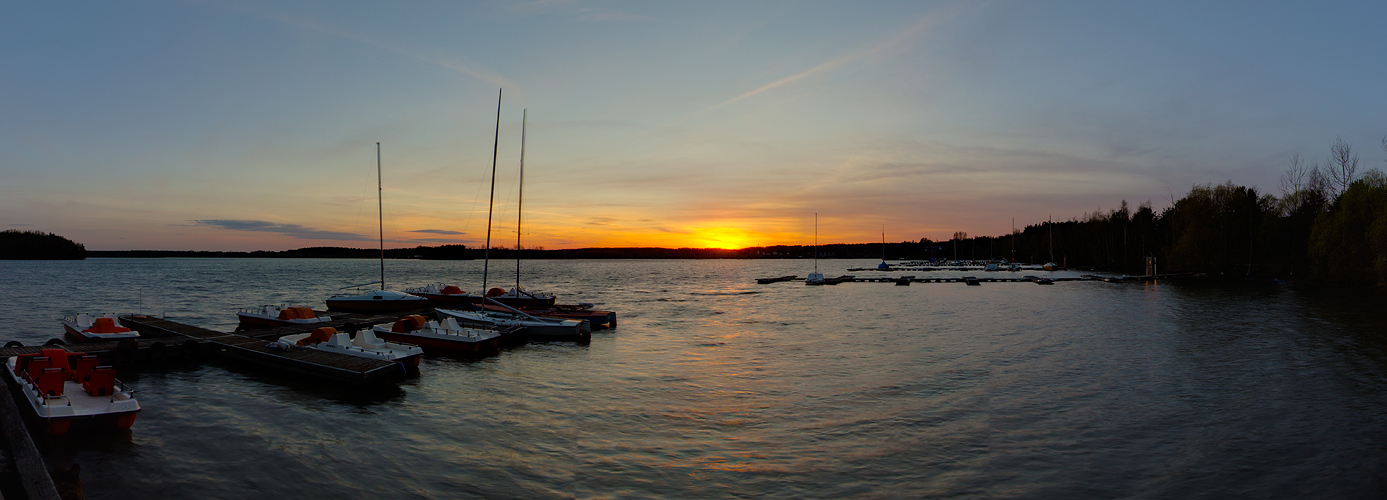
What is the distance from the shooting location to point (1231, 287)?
85562mm

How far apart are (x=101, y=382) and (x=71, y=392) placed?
1235 mm

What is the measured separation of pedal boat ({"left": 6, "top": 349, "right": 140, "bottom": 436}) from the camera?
55.3ft

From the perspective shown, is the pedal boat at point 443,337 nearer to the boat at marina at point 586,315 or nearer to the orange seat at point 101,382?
the boat at marina at point 586,315

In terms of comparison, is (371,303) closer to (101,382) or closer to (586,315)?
(586,315)

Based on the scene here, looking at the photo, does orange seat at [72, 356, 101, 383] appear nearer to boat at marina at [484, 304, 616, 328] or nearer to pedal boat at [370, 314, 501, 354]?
pedal boat at [370, 314, 501, 354]

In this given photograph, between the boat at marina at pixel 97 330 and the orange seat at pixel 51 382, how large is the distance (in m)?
19.7

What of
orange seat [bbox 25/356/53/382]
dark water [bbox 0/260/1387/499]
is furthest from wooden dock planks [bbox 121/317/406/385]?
orange seat [bbox 25/356/53/382]

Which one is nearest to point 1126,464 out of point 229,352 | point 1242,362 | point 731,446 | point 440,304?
point 731,446

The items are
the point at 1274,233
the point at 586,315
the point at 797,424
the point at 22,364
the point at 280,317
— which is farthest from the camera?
the point at 1274,233

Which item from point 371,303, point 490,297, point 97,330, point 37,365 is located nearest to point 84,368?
point 37,365

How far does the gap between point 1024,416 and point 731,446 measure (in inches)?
391

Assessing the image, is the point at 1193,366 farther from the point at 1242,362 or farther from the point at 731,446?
the point at 731,446

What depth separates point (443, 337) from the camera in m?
34.0

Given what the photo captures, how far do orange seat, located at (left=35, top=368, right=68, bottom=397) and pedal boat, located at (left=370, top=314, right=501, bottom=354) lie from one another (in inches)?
660
